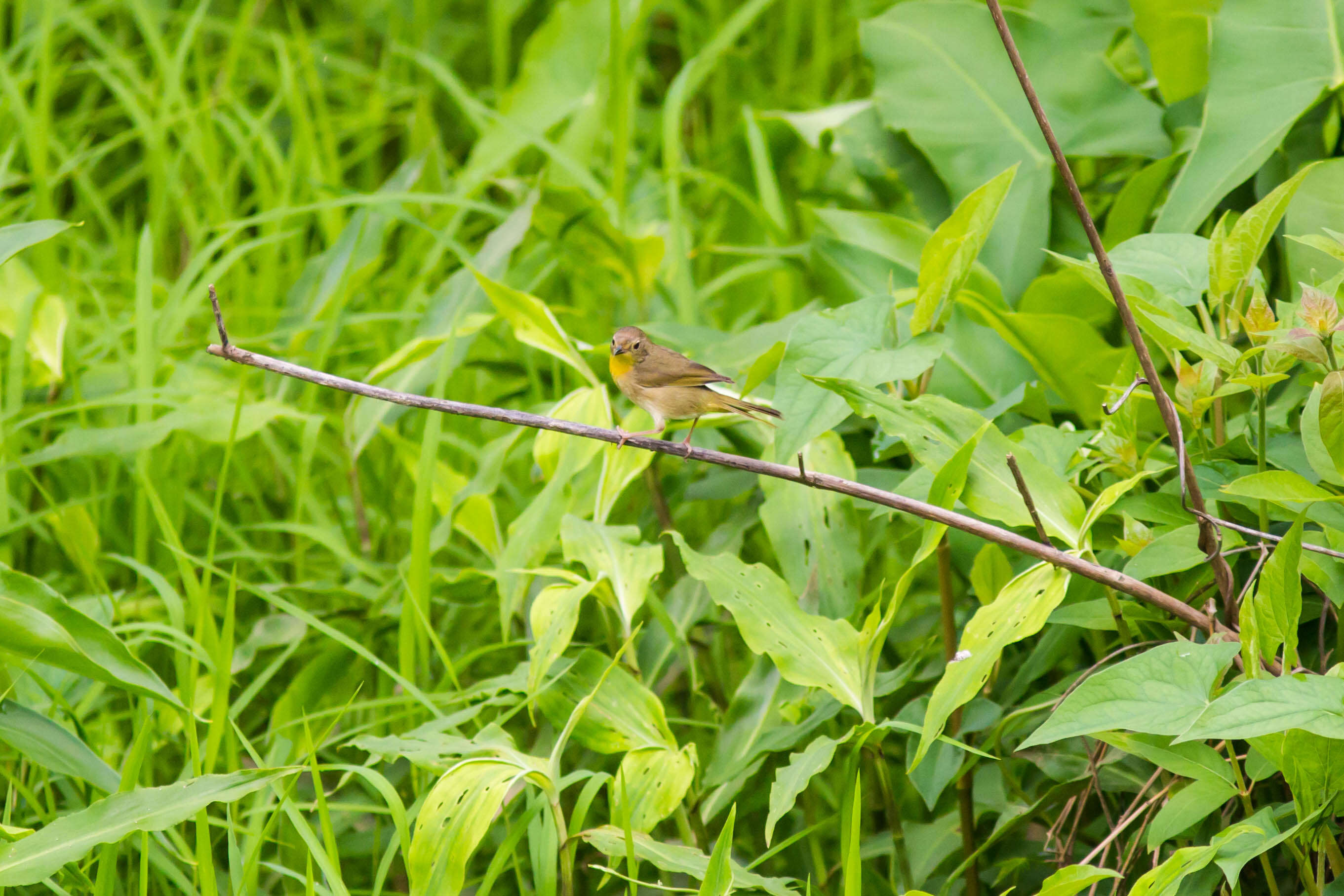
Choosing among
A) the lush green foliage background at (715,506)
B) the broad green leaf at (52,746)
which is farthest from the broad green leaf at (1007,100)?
the broad green leaf at (52,746)

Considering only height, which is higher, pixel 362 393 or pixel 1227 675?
pixel 362 393

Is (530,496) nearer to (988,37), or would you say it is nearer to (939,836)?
(939,836)

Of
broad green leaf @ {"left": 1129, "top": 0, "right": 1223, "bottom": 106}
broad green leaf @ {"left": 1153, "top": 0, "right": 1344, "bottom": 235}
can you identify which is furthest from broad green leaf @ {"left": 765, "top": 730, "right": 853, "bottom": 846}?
broad green leaf @ {"left": 1129, "top": 0, "right": 1223, "bottom": 106}

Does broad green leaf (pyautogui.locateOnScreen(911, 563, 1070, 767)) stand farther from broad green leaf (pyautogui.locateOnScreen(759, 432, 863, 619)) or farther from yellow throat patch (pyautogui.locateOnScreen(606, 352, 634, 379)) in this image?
yellow throat patch (pyautogui.locateOnScreen(606, 352, 634, 379))

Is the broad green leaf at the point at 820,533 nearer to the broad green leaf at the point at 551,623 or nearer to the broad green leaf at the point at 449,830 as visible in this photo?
the broad green leaf at the point at 551,623

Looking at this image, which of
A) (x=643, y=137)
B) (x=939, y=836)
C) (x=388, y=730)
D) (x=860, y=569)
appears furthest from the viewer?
(x=643, y=137)

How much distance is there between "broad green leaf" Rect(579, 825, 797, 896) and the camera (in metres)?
1.63

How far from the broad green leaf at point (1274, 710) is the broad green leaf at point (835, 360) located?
587 millimetres

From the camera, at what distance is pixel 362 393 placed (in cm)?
152

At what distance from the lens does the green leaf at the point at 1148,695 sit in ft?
4.39

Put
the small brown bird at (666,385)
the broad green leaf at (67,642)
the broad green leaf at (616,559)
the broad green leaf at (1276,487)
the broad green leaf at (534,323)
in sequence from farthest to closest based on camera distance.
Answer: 1. the broad green leaf at (534,323)
2. the small brown bird at (666,385)
3. the broad green leaf at (616,559)
4. the broad green leaf at (67,642)
5. the broad green leaf at (1276,487)

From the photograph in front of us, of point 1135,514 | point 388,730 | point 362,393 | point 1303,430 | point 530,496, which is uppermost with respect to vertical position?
point 362,393

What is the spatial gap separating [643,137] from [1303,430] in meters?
3.39

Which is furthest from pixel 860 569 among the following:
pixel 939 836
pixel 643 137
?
pixel 643 137
